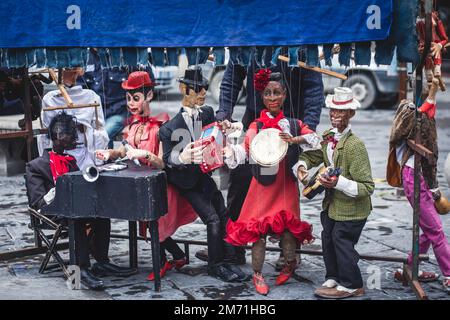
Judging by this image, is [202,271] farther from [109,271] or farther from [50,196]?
[50,196]

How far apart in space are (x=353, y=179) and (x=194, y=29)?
1.69m

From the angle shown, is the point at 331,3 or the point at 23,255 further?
the point at 23,255

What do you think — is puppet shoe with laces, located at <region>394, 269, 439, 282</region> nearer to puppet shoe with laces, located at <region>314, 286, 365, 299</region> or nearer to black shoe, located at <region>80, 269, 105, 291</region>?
puppet shoe with laces, located at <region>314, 286, 365, 299</region>

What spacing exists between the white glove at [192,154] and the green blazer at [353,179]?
1056 mm

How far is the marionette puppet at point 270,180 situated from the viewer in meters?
6.56

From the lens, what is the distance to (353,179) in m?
6.28

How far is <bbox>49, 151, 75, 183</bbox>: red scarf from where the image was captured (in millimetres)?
7027

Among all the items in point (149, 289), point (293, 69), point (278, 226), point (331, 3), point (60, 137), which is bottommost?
point (149, 289)

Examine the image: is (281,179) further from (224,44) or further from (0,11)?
(0,11)

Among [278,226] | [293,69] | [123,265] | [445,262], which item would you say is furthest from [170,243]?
[445,262]

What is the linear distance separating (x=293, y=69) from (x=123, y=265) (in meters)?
2.31

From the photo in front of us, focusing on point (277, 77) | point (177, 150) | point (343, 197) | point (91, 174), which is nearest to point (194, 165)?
point (177, 150)

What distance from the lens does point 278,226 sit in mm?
6566

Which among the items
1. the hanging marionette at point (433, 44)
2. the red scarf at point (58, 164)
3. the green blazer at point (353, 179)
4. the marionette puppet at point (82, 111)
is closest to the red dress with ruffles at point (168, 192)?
the red scarf at point (58, 164)
